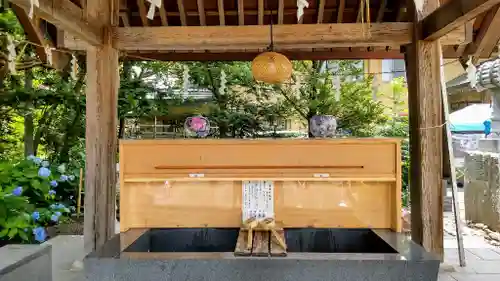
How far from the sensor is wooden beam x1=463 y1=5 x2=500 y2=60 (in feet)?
16.1

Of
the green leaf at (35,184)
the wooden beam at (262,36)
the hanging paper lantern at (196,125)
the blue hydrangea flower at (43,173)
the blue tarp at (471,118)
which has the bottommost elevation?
the green leaf at (35,184)

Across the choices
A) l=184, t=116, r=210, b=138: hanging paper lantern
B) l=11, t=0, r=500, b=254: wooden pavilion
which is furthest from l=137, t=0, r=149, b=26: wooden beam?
l=184, t=116, r=210, b=138: hanging paper lantern

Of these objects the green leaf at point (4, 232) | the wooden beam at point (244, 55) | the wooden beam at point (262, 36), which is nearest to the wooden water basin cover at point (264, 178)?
the green leaf at point (4, 232)

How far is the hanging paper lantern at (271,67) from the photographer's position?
4512 millimetres

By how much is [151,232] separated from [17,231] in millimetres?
1029

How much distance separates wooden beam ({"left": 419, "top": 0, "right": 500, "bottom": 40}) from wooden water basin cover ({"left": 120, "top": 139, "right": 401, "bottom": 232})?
112cm

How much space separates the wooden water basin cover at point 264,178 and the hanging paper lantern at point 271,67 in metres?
1.18

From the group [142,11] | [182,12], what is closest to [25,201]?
[142,11]

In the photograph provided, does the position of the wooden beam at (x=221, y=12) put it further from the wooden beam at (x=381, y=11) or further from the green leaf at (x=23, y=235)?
the green leaf at (x=23, y=235)

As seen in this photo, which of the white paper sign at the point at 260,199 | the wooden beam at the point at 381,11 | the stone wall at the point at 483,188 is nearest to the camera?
the white paper sign at the point at 260,199

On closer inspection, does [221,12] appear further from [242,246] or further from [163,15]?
[242,246]

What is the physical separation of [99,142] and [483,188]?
5.93m

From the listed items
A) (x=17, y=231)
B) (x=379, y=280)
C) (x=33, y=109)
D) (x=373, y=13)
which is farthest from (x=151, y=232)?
(x=33, y=109)

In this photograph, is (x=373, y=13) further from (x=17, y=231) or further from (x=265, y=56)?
(x=17, y=231)
